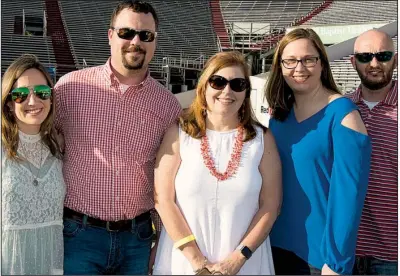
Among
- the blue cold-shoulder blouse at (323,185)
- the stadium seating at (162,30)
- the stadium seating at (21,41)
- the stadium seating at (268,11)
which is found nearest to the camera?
the blue cold-shoulder blouse at (323,185)

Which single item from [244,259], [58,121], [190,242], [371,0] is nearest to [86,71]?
[58,121]

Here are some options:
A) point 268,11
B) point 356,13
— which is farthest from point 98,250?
point 268,11

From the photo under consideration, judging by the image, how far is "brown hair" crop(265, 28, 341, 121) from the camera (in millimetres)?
2588

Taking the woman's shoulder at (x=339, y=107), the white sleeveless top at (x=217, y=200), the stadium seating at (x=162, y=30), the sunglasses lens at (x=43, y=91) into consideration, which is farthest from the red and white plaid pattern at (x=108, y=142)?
the stadium seating at (x=162, y=30)

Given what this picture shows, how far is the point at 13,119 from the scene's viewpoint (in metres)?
2.63

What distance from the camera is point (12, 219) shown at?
97.3 inches

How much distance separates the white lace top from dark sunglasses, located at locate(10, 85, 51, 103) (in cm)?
17

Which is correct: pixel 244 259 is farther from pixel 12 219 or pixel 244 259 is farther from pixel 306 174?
pixel 12 219

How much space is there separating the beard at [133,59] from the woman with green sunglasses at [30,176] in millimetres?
404

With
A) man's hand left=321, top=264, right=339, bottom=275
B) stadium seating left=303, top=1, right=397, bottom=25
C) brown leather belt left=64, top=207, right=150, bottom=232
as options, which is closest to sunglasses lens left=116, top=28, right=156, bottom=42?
brown leather belt left=64, top=207, right=150, bottom=232

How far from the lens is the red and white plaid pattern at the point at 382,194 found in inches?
107

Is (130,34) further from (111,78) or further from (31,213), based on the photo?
(31,213)

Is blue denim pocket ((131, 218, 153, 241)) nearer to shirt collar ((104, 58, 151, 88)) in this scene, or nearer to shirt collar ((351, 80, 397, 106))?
shirt collar ((104, 58, 151, 88))

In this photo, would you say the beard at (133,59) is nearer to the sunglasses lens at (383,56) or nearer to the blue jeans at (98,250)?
the blue jeans at (98,250)
